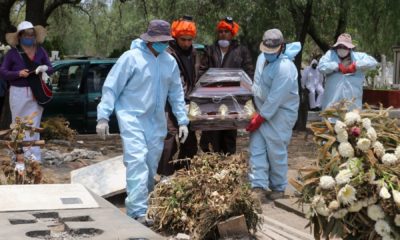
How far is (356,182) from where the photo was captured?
4168 millimetres

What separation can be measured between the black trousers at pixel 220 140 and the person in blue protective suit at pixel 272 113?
0.74m

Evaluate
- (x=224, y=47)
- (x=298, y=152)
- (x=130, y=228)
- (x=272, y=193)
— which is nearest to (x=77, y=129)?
(x=298, y=152)

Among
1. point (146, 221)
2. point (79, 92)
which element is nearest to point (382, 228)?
point (146, 221)

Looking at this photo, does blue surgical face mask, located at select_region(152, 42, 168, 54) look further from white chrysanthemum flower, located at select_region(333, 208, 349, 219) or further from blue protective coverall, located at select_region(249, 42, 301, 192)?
white chrysanthemum flower, located at select_region(333, 208, 349, 219)

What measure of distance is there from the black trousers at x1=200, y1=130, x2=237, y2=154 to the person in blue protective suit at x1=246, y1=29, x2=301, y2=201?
0.74 meters

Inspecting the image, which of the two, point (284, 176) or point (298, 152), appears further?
point (298, 152)

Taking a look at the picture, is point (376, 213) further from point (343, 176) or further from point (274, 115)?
point (274, 115)

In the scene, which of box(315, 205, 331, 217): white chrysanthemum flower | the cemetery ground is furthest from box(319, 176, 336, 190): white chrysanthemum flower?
the cemetery ground

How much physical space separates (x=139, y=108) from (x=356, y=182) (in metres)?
2.59

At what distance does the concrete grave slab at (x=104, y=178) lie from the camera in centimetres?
702

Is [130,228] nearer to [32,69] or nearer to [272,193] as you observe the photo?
[272,193]

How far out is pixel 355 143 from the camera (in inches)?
171

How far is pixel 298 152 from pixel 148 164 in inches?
214

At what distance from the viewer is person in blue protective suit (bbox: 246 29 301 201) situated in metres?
7.33
